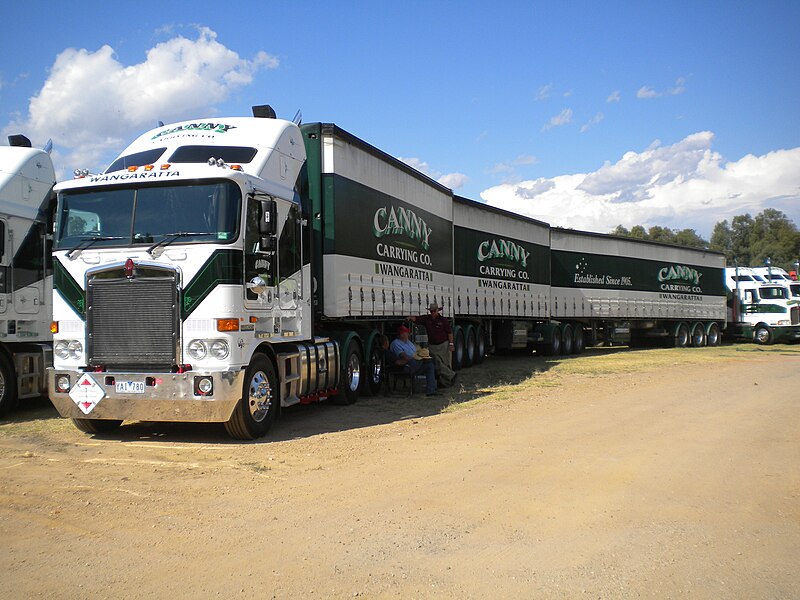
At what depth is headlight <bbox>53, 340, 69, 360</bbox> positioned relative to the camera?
9000mm

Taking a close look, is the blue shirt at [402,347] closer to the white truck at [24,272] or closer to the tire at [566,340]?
the white truck at [24,272]

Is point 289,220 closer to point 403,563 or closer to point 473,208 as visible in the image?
point 403,563

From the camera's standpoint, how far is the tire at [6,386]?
10852mm

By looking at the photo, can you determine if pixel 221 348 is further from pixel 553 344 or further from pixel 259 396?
pixel 553 344

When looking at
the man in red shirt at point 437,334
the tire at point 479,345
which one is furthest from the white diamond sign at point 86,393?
the tire at point 479,345

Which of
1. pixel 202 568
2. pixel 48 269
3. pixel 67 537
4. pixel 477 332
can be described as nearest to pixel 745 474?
pixel 202 568

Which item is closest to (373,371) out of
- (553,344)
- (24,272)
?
(24,272)

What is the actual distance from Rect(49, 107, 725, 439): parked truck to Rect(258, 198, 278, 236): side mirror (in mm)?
30

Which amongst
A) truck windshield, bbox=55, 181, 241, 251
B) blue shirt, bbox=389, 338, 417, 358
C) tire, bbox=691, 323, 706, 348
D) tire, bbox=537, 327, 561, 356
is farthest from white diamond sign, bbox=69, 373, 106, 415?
tire, bbox=691, 323, 706, 348

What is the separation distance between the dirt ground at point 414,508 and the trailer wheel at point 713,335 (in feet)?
83.8

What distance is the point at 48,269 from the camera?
11.7 meters

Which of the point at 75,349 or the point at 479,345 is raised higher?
the point at 75,349

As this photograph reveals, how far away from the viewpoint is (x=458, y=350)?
62.4 ft

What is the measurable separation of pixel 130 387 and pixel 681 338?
95.4 ft
